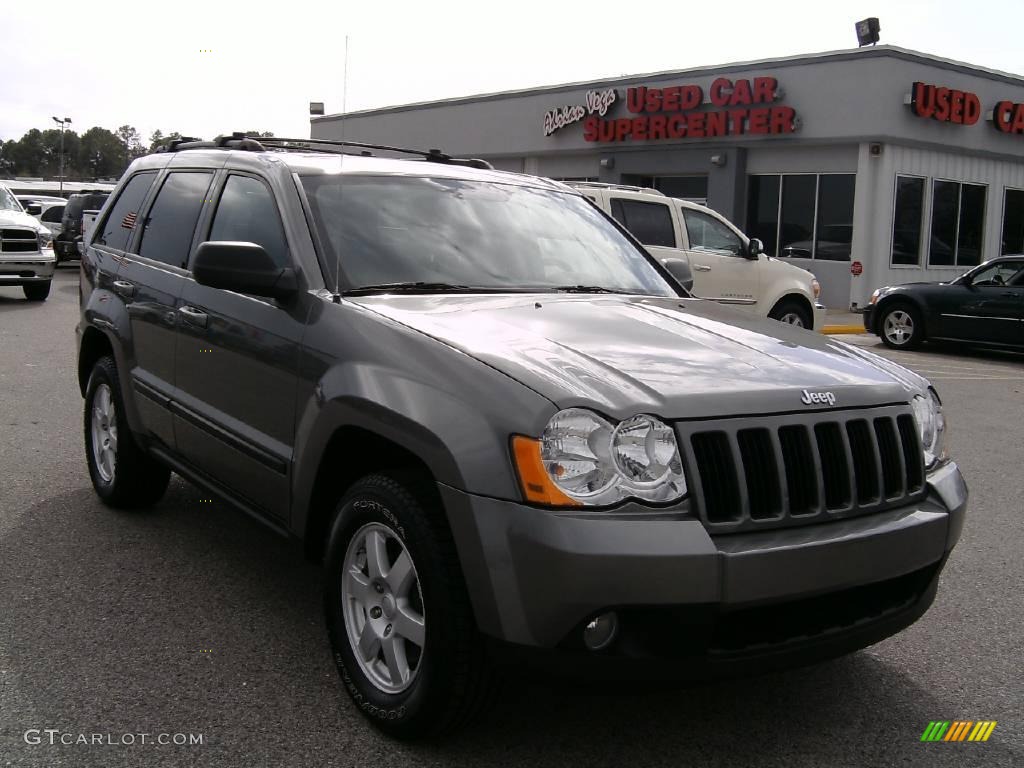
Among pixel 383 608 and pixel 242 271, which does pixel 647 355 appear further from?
pixel 242 271

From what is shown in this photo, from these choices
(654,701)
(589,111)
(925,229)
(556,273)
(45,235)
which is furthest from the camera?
(589,111)

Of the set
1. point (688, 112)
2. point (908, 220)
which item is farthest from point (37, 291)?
point (908, 220)

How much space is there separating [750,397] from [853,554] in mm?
511

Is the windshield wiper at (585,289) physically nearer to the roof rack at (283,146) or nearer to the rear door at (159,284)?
the roof rack at (283,146)

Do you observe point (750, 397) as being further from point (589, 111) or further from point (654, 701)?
point (589, 111)

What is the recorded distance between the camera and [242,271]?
144 inches

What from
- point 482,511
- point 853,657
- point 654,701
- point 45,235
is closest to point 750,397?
point 482,511

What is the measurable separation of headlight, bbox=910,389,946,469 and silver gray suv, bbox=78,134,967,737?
0.03 ft

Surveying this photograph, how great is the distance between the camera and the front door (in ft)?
12.3

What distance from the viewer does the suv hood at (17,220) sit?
714 inches

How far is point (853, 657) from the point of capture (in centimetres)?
392

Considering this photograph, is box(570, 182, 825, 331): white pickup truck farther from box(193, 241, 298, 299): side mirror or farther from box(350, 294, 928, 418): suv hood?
box(193, 241, 298, 299): side mirror

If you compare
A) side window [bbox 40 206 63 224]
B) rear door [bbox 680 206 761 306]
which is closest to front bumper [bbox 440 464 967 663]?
rear door [bbox 680 206 761 306]

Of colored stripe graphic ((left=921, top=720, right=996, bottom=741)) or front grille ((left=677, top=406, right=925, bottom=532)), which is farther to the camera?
colored stripe graphic ((left=921, top=720, right=996, bottom=741))
